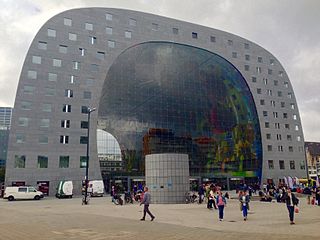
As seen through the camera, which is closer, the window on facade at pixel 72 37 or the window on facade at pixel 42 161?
the window on facade at pixel 42 161

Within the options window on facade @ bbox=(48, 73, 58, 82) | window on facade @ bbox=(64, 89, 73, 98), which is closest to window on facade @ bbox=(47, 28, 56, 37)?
window on facade @ bbox=(48, 73, 58, 82)

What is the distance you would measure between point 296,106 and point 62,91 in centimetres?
6051

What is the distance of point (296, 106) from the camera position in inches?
3275

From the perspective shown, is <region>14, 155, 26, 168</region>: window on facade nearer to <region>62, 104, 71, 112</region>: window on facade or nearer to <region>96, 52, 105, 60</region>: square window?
<region>62, 104, 71, 112</region>: window on facade

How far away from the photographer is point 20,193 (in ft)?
141

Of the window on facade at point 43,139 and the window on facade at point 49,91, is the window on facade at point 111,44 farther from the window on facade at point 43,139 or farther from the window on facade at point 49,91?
the window on facade at point 43,139

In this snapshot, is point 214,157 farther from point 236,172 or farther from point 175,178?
point 175,178

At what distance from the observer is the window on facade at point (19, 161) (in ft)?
167

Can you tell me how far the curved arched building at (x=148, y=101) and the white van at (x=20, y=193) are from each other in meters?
8.00

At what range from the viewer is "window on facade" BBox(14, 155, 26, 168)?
51000 mm

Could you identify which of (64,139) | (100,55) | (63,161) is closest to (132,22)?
(100,55)

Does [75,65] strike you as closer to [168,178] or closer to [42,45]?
[42,45]

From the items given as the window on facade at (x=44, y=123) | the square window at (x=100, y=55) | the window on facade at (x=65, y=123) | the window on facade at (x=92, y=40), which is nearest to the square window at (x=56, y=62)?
the square window at (x=100, y=55)

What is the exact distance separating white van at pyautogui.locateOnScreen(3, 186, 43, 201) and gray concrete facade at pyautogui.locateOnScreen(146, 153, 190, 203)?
63.7 feet
